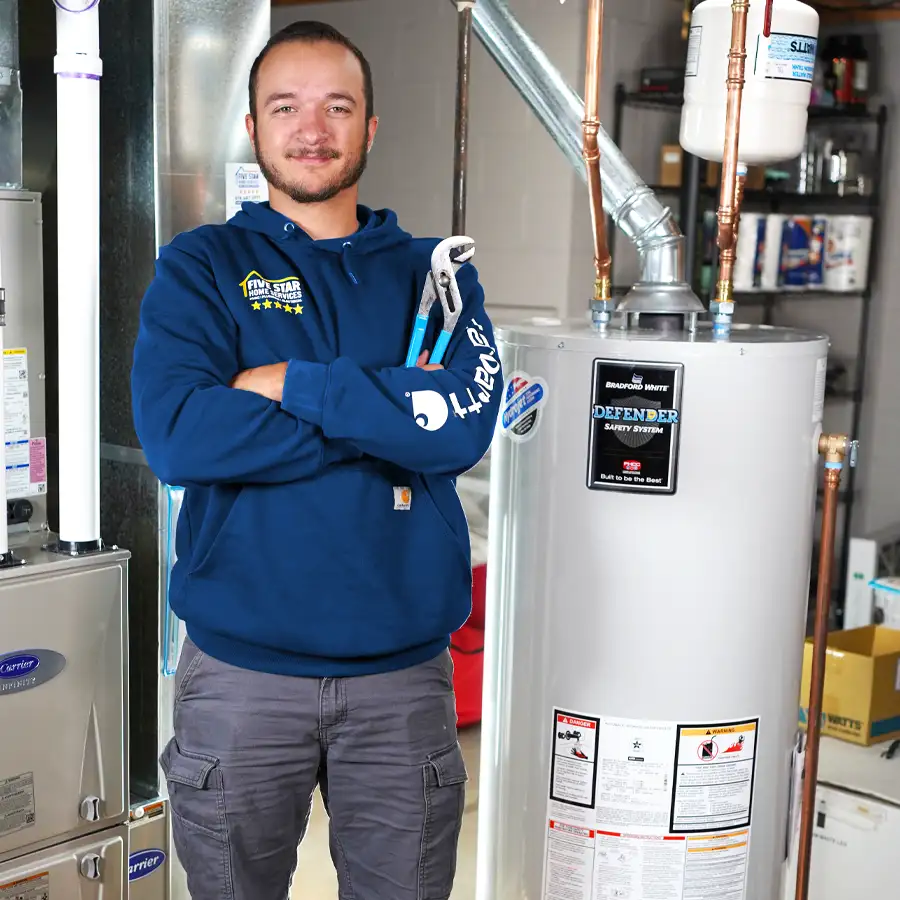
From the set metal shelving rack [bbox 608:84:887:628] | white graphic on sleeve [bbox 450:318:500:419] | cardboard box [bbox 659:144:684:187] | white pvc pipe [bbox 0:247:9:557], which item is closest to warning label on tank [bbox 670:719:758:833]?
white graphic on sleeve [bbox 450:318:500:419]

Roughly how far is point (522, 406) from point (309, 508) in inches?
16.9

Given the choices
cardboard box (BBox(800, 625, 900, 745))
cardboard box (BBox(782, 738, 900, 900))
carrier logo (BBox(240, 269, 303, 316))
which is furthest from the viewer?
cardboard box (BBox(800, 625, 900, 745))

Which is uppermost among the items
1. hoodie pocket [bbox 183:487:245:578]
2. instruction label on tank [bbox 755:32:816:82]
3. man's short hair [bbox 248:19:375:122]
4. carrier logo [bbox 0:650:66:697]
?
instruction label on tank [bbox 755:32:816:82]

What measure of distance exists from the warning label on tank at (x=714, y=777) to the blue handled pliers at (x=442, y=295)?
0.69 m

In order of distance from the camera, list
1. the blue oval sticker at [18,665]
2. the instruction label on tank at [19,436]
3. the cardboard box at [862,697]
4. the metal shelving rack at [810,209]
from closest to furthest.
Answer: the blue oval sticker at [18,665] < the instruction label on tank at [19,436] < the cardboard box at [862,697] < the metal shelving rack at [810,209]

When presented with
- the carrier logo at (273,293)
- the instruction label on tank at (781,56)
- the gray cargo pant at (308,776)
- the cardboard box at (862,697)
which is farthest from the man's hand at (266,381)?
the cardboard box at (862,697)

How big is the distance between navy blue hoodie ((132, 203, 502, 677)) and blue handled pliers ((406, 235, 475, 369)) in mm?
25

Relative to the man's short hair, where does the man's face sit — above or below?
below

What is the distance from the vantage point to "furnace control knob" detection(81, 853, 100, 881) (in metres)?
2.04

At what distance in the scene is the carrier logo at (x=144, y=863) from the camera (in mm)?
2146

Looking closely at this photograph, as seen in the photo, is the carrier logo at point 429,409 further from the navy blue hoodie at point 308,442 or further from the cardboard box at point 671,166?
the cardboard box at point 671,166

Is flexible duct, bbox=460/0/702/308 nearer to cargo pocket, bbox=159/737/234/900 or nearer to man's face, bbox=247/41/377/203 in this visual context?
man's face, bbox=247/41/377/203

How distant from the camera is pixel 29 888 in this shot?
1.96 m

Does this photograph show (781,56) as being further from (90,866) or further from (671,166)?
(671,166)
